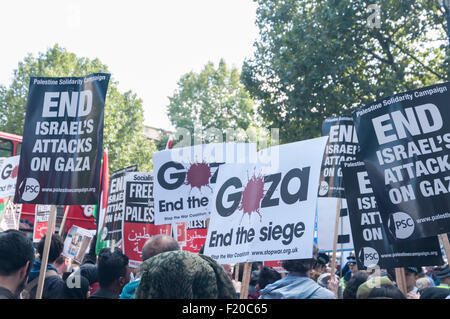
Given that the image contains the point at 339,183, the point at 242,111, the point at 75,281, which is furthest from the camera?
the point at 242,111

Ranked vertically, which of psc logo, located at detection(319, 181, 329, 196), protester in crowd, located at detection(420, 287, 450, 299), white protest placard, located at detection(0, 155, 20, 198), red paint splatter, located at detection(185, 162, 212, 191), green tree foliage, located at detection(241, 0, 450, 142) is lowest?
protester in crowd, located at detection(420, 287, 450, 299)

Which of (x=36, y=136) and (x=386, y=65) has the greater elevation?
(x=386, y=65)

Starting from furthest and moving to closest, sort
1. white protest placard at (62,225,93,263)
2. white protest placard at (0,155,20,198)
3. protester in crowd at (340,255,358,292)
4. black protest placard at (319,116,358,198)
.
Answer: white protest placard at (0,155,20,198) → white protest placard at (62,225,93,263) → protester in crowd at (340,255,358,292) → black protest placard at (319,116,358,198)

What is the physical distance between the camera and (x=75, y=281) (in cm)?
464

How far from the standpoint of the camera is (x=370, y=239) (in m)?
5.16

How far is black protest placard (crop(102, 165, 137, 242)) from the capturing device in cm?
843

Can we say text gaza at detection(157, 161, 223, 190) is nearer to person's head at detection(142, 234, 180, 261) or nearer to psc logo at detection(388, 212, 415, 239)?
person's head at detection(142, 234, 180, 261)

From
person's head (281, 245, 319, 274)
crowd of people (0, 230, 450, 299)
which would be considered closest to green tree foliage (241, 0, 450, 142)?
crowd of people (0, 230, 450, 299)

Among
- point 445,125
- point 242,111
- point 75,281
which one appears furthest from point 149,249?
point 242,111

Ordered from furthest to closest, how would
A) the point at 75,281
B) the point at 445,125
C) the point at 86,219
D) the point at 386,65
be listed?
1. the point at 386,65
2. the point at 86,219
3. the point at 75,281
4. the point at 445,125

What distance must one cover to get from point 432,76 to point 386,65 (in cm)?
156

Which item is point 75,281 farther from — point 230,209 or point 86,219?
point 86,219

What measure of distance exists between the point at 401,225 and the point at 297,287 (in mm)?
1034

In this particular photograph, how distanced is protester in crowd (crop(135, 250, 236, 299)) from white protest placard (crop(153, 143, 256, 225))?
4.67m
